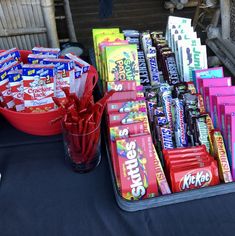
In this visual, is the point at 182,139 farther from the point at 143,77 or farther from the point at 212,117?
the point at 143,77

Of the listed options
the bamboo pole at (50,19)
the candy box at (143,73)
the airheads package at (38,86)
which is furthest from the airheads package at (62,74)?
the bamboo pole at (50,19)

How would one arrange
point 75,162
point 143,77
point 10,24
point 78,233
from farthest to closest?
point 10,24 → point 143,77 → point 75,162 → point 78,233

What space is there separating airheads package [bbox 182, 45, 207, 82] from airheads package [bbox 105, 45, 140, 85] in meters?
0.18

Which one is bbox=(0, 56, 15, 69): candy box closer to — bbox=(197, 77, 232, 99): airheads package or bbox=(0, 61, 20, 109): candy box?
bbox=(0, 61, 20, 109): candy box

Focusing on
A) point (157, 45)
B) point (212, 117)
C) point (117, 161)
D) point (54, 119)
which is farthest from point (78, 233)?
point (157, 45)

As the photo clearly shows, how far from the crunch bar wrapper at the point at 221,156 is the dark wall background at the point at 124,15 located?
1.81 metres

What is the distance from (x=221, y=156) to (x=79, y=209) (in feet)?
1.16

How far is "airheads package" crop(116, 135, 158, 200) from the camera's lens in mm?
624

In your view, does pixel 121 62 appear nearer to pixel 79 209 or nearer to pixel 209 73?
pixel 209 73

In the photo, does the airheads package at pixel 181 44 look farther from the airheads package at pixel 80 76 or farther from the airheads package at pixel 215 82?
the airheads package at pixel 80 76

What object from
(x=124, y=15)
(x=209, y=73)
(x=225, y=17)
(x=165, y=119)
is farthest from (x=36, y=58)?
(x=124, y=15)

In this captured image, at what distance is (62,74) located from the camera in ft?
2.43

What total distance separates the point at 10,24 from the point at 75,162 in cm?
73

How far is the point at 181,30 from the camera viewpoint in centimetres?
94
